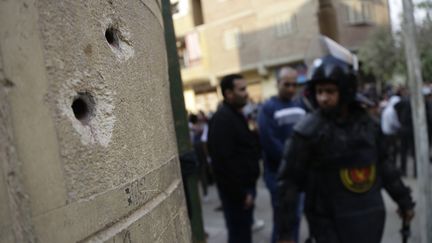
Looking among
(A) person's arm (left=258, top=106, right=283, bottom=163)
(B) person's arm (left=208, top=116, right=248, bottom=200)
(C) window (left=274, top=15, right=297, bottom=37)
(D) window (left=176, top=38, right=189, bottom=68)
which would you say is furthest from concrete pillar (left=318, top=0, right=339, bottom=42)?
(D) window (left=176, top=38, right=189, bottom=68)

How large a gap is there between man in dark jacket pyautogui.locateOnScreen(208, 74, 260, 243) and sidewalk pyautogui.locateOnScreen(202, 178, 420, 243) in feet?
3.78

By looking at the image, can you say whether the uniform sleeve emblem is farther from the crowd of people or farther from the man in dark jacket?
the man in dark jacket

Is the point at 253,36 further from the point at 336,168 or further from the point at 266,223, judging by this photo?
the point at 336,168

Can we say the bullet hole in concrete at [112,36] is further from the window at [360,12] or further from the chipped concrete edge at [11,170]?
the window at [360,12]

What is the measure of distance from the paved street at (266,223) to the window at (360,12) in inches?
609

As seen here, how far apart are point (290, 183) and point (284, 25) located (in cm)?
1979

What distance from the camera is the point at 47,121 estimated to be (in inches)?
40.5

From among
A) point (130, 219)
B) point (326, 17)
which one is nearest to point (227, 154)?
point (326, 17)

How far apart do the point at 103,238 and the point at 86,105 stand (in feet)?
1.17

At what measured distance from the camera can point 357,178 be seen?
2.74 meters

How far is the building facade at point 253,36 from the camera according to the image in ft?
69.9

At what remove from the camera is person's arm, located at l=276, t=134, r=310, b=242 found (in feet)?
8.89

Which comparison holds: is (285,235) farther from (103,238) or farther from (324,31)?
(324,31)

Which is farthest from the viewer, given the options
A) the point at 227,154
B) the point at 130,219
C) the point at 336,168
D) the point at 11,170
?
the point at 227,154
